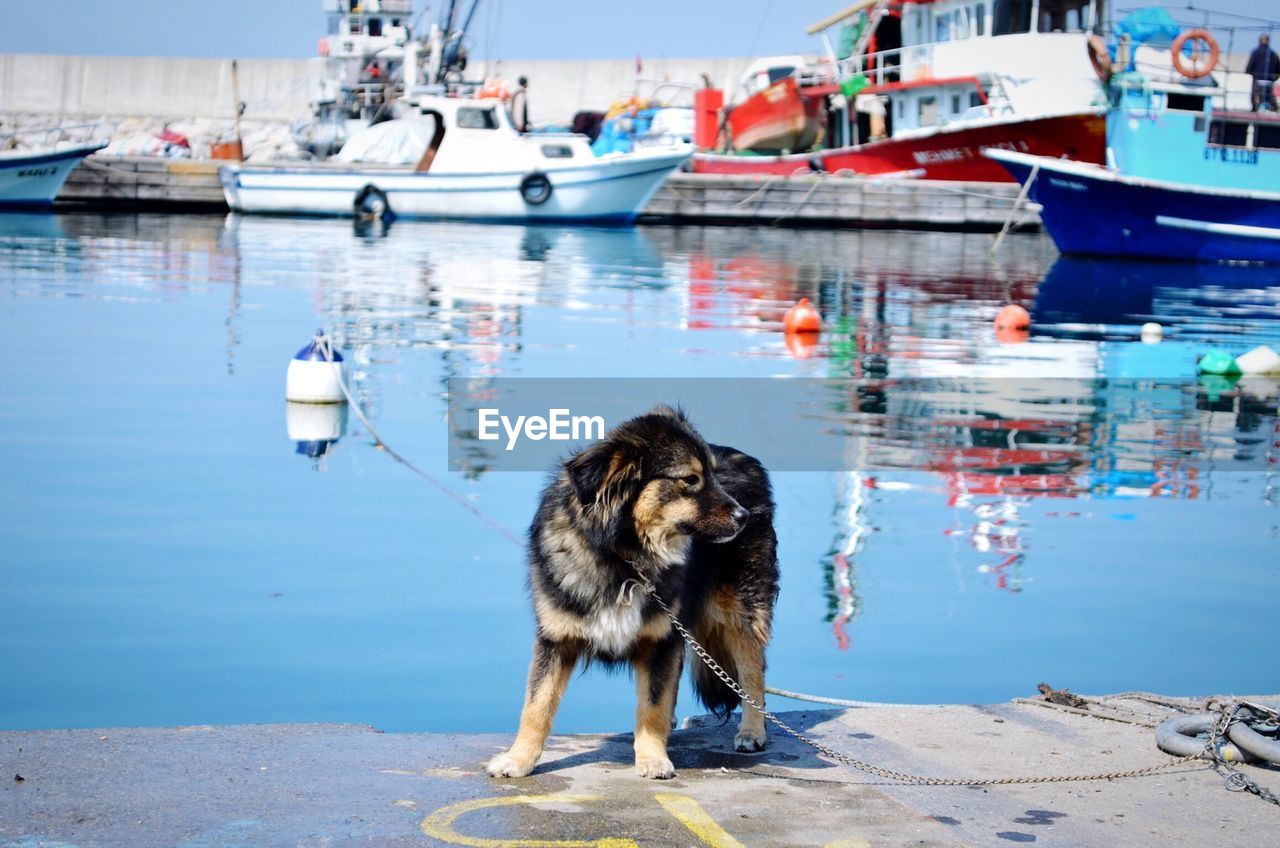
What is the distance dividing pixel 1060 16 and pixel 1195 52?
6.29 m

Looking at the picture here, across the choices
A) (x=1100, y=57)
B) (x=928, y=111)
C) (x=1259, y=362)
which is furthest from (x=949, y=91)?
(x=1259, y=362)

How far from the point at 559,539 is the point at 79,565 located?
14.8 feet

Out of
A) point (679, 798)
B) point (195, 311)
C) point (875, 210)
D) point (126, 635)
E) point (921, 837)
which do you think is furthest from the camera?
point (875, 210)

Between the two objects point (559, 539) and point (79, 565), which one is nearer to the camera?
point (559, 539)

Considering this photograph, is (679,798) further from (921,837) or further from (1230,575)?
(1230,575)

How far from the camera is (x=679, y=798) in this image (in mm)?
4766

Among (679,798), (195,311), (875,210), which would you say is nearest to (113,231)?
(195,311)

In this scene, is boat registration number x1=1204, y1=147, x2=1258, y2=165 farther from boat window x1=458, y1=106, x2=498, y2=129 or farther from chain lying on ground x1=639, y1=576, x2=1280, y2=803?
chain lying on ground x1=639, y1=576, x2=1280, y2=803

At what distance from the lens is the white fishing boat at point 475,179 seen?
41.4 metres

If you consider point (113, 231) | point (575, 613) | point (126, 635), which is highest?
point (113, 231)

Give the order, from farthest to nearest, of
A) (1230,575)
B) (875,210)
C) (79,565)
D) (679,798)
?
1. (875,210)
2. (1230,575)
3. (79,565)
4. (679,798)

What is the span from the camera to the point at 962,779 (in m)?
5.12

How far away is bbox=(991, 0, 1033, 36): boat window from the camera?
136ft

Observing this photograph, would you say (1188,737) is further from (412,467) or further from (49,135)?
(49,135)
